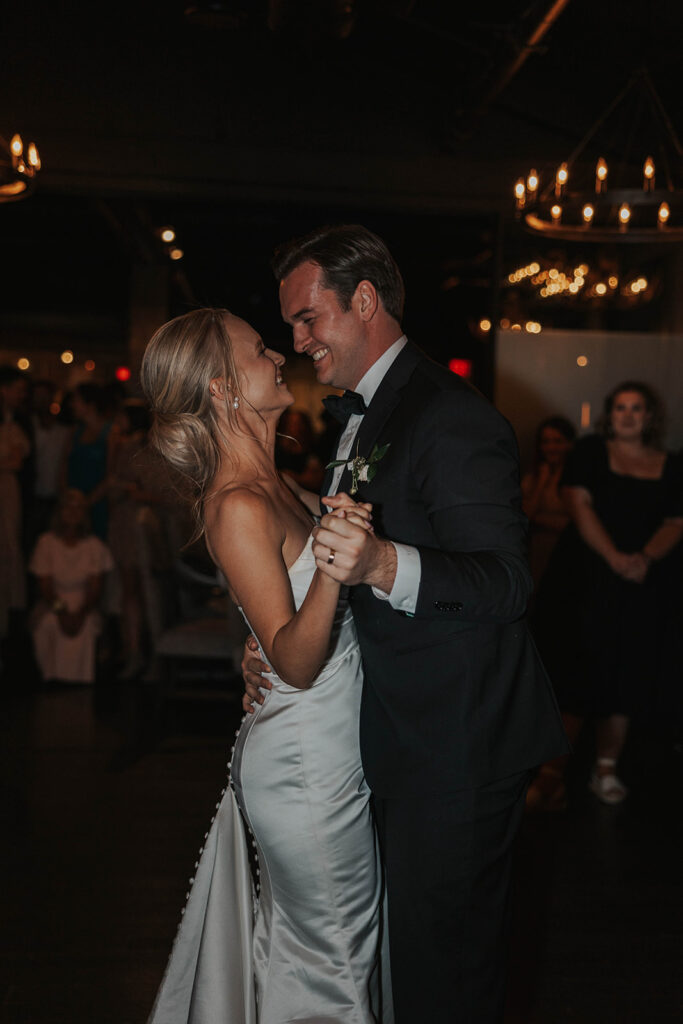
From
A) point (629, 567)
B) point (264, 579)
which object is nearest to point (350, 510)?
point (264, 579)

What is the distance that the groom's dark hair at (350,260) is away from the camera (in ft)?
6.22

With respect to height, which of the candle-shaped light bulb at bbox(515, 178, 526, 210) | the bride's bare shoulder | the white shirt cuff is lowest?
the white shirt cuff

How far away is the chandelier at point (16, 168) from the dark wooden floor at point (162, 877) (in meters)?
2.52

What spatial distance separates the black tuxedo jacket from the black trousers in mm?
58

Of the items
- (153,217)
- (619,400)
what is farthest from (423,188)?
(153,217)

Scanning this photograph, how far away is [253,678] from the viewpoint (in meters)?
2.00

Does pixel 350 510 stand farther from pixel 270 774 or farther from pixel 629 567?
pixel 629 567

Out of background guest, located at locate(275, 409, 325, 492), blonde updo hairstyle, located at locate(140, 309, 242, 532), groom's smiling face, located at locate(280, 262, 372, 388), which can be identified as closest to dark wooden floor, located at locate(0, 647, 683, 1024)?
blonde updo hairstyle, located at locate(140, 309, 242, 532)

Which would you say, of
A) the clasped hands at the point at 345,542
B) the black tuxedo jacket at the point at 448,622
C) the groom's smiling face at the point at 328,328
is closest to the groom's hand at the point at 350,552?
the clasped hands at the point at 345,542

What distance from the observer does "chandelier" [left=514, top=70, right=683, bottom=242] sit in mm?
4484

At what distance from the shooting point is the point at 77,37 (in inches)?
230

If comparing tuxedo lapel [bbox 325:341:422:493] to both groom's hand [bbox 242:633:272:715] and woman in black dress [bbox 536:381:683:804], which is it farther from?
woman in black dress [bbox 536:381:683:804]

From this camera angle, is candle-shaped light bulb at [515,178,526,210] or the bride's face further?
candle-shaped light bulb at [515,178,526,210]

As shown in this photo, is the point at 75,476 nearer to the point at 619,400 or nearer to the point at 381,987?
the point at 619,400
